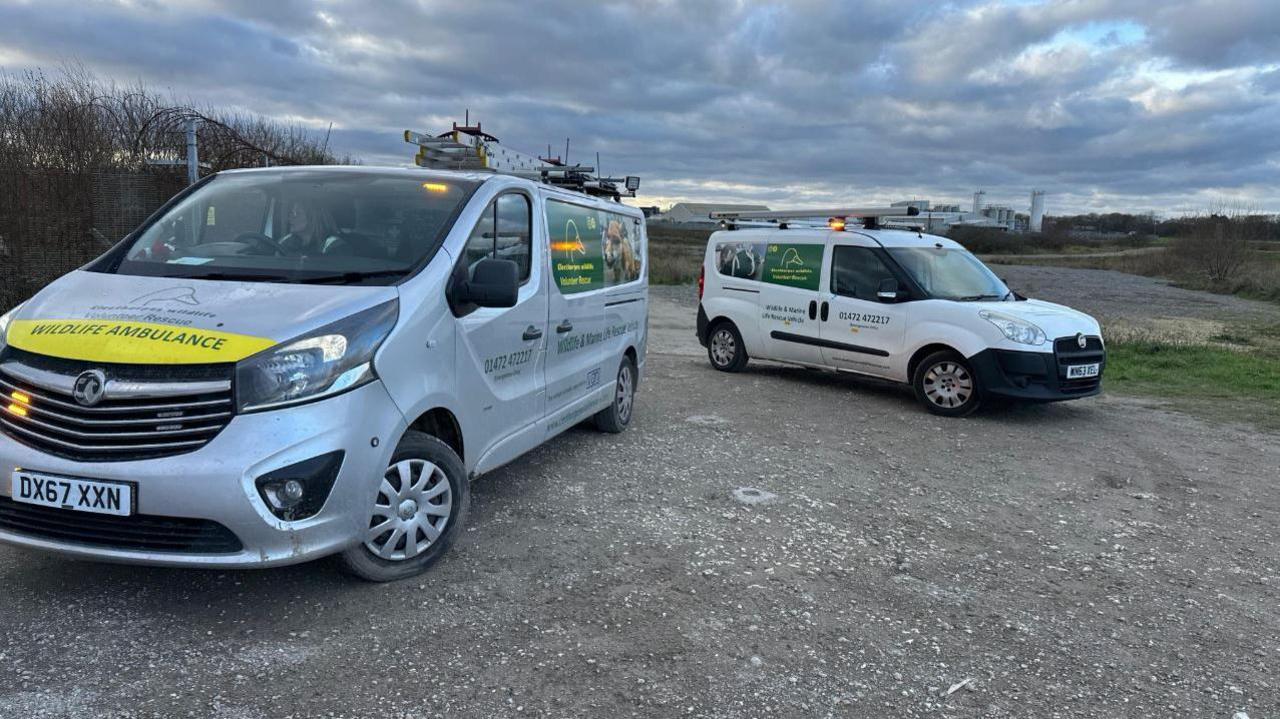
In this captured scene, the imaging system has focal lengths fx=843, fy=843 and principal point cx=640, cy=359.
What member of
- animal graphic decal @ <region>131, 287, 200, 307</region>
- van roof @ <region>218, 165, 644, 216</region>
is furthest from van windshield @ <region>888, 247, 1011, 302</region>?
animal graphic decal @ <region>131, 287, 200, 307</region>

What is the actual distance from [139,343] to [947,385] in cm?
716

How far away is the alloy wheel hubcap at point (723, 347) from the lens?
1062 centimetres

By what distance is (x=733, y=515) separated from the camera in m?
4.95

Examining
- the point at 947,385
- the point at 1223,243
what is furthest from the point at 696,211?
the point at 1223,243

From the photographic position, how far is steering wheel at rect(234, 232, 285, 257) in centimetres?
399

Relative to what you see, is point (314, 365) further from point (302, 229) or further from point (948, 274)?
point (948, 274)

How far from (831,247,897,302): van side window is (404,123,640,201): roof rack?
11.5ft

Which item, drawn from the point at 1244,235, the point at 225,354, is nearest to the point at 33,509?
the point at 225,354

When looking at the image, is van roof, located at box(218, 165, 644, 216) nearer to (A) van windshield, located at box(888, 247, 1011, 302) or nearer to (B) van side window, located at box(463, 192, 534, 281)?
(B) van side window, located at box(463, 192, 534, 281)

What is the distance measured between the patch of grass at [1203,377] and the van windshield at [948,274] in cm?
276

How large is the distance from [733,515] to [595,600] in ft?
4.79

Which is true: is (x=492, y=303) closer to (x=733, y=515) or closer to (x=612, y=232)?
(x=733, y=515)

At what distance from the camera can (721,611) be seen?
3652 mm

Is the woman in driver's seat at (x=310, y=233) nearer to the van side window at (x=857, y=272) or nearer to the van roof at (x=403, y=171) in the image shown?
the van roof at (x=403, y=171)
